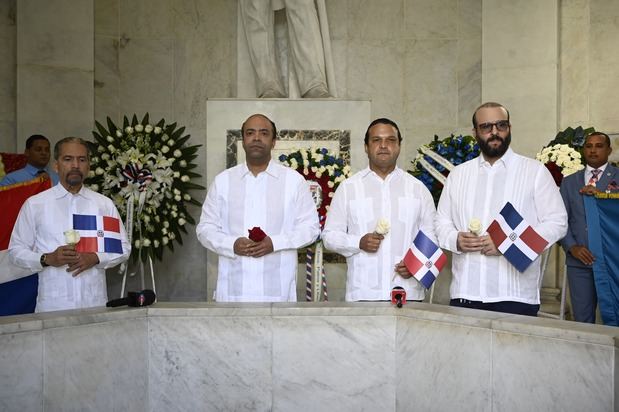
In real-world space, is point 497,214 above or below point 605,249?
above

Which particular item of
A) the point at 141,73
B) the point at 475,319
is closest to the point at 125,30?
the point at 141,73

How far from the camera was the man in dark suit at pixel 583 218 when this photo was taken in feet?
18.7

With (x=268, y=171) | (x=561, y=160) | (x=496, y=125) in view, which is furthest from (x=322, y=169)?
(x=496, y=125)

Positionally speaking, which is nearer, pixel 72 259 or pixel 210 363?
pixel 210 363

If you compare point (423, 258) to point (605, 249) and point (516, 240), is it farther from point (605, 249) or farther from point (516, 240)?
point (605, 249)

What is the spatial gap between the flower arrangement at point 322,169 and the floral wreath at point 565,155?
170cm

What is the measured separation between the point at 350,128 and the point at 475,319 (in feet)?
14.5

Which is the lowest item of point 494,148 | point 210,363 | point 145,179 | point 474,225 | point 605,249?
point 210,363

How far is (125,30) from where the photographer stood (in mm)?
8352

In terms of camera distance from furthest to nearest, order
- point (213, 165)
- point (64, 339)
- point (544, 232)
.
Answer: point (213, 165), point (544, 232), point (64, 339)

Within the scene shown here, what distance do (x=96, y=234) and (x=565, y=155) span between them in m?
3.87

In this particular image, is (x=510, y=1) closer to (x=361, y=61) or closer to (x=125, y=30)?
(x=361, y=61)

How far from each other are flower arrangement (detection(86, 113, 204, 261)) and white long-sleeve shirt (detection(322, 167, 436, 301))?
9.43 feet

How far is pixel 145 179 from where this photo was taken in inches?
267
